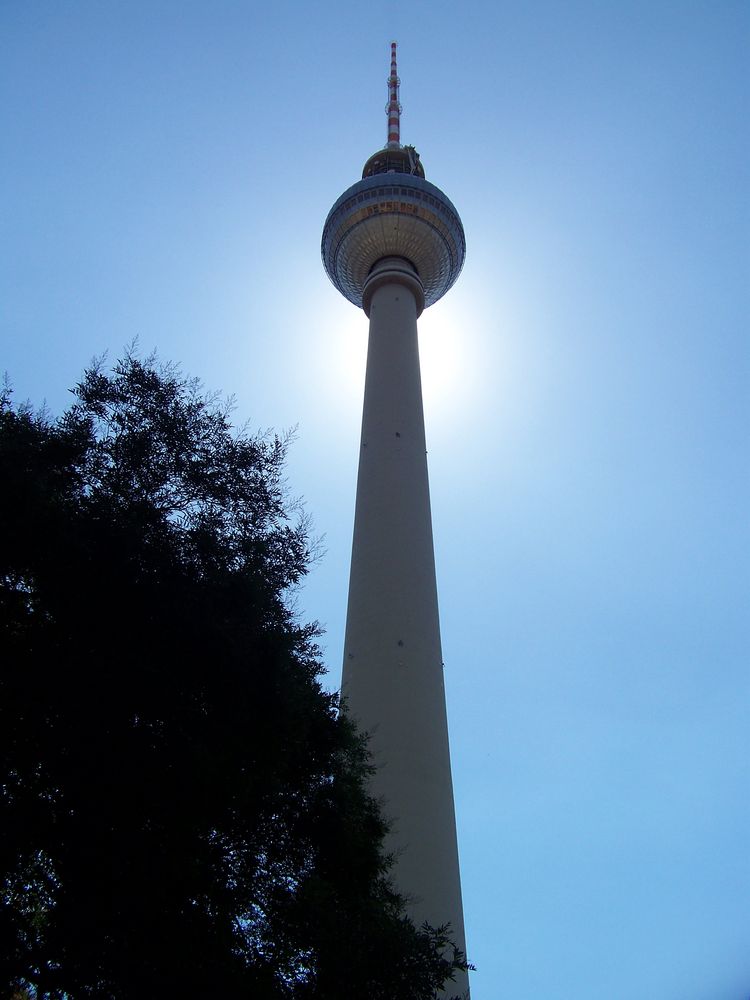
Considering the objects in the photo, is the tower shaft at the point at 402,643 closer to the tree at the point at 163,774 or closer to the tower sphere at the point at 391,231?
the tower sphere at the point at 391,231

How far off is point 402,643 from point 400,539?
168 inches

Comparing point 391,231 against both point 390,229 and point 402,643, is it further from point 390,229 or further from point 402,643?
point 402,643

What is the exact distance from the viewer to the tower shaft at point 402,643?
2061 centimetres

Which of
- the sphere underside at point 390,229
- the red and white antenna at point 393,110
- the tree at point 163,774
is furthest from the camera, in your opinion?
the red and white antenna at point 393,110

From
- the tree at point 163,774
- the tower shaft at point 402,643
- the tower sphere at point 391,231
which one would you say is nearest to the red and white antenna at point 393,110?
the tower sphere at point 391,231

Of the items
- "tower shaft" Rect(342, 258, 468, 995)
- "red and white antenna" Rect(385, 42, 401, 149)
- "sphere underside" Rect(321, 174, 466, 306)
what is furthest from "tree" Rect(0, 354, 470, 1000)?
"red and white antenna" Rect(385, 42, 401, 149)

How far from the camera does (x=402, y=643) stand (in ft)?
81.3

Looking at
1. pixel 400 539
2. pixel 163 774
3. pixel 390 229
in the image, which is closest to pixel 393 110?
pixel 390 229

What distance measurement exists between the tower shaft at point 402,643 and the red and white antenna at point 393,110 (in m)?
19.0

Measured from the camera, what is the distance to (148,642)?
36.1 feet

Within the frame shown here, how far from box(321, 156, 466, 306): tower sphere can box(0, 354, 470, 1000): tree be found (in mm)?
30468

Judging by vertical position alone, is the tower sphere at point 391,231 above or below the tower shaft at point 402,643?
above

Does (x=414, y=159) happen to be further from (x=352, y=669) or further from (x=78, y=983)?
(x=78, y=983)

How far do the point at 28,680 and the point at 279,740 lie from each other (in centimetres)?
350
